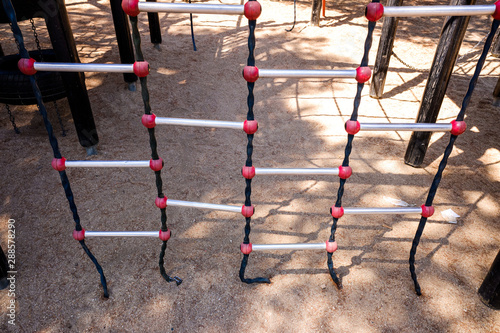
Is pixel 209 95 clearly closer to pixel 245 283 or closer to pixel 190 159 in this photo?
pixel 190 159

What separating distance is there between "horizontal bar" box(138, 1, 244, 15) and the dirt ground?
1.75m

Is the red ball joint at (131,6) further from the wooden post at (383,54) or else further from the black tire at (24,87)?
the wooden post at (383,54)

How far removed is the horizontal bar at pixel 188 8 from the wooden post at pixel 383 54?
132 inches

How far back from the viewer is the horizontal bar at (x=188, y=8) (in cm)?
170

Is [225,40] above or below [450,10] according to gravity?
below

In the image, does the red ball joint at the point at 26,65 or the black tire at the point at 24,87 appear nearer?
the red ball joint at the point at 26,65

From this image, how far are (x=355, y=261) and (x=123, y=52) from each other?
12.8 feet

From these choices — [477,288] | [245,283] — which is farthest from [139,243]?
[477,288]

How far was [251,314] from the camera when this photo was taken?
91.2 inches

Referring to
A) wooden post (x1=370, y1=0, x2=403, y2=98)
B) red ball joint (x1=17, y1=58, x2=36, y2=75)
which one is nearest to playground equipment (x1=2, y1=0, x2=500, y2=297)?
red ball joint (x1=17, y1=58, x2=36, y2=75)

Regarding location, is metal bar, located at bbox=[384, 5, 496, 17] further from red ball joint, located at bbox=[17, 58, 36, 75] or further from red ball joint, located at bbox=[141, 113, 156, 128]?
red ball joint, located at bbox=[17, 58, 36, 75]

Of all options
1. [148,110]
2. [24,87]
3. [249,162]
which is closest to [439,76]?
[249,162]

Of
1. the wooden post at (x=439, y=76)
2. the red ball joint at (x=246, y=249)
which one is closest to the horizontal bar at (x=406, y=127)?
the red ball joint at (x=246, y=249)

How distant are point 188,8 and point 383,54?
3708mm
